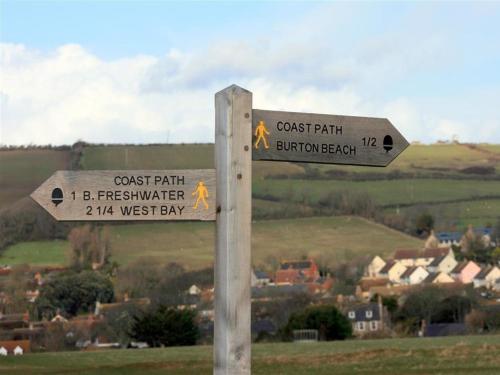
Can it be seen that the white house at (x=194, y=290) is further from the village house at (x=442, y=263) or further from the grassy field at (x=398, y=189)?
the village house at (x=442, y=263)

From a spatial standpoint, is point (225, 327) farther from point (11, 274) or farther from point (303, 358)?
point (11, 274)

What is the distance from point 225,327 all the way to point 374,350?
25279 millimetres

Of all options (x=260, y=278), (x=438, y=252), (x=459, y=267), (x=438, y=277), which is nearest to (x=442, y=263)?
(x=438, y=252)

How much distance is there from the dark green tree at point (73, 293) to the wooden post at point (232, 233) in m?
91.1

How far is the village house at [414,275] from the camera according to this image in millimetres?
126562

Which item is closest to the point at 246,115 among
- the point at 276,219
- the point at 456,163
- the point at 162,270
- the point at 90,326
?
the point at 90,326

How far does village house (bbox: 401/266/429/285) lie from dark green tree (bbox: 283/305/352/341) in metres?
61.3

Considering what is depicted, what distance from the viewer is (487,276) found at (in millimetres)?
123438

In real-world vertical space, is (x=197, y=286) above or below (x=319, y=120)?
above

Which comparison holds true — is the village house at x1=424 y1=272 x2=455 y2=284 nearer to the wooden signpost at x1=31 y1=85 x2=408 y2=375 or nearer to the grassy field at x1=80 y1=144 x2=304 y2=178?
the grassy field at x1=80 y1=144 x2=304 y2=178

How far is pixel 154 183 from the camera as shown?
7.37 m

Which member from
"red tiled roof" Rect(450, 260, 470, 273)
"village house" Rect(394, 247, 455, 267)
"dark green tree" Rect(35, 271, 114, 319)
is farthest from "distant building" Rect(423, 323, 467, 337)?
"red tiled roof" Rect(450, 260, 470, 273)

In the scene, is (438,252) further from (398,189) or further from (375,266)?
(375,266)

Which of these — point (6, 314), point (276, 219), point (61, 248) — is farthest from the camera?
point (276, 219)
